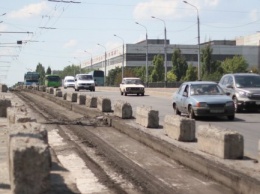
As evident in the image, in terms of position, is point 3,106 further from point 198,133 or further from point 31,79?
point 31,79

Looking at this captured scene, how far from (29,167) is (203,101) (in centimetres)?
1186

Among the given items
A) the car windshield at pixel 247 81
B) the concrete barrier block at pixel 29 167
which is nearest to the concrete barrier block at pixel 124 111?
the car windshield at pixel 247 81

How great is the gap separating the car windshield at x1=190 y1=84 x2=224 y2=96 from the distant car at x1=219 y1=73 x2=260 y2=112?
2521 mm

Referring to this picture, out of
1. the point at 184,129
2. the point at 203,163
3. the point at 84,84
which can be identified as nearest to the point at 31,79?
the point at 84,84

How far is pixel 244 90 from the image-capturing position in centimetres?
2120

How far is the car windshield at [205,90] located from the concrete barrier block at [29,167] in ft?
41.1

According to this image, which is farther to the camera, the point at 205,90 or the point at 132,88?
the point at 132,88

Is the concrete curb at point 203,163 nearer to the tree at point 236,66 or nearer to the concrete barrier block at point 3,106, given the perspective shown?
the concrete barrier block at point 3,106

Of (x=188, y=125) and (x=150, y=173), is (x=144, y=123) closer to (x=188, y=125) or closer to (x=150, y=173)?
(x=188, y=125)

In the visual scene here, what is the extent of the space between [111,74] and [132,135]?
109627mm

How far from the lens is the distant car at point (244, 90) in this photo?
21050mm

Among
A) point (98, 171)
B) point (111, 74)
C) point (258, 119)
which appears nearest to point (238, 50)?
point (111, 74)

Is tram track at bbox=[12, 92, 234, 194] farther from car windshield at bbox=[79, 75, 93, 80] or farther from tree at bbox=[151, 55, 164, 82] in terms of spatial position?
tree at bbox=[151, 55, 164, 82]

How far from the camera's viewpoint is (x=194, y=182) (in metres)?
8.06
